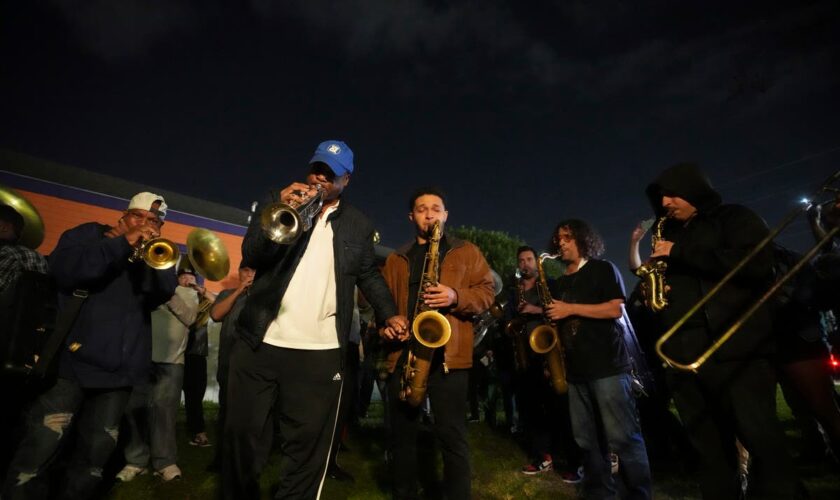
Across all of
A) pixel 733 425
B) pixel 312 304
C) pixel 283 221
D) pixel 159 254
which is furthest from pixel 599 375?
pixel 159 254

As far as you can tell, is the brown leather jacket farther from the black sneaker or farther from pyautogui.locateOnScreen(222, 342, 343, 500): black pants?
the black sneaker

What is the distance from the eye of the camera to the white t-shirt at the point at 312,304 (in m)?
3.16

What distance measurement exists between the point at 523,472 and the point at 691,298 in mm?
4381

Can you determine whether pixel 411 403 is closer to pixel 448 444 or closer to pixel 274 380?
pixel 448 444

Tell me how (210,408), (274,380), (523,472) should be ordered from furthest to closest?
1. (210,408)
2. (523,472)
3. (274,380)

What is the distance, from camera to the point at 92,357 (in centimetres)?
379

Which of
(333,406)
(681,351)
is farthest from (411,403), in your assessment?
(681,351)

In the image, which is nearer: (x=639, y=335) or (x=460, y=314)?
(x=460, y=314)

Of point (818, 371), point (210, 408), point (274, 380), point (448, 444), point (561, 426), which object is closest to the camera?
point (274, 380)

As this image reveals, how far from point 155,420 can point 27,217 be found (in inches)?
136

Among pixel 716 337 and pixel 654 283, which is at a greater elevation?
pixel 654 283

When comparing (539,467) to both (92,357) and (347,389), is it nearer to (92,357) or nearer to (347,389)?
(347,389)

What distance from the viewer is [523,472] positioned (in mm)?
6523

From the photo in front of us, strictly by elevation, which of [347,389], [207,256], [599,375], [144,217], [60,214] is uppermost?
[60,214]
